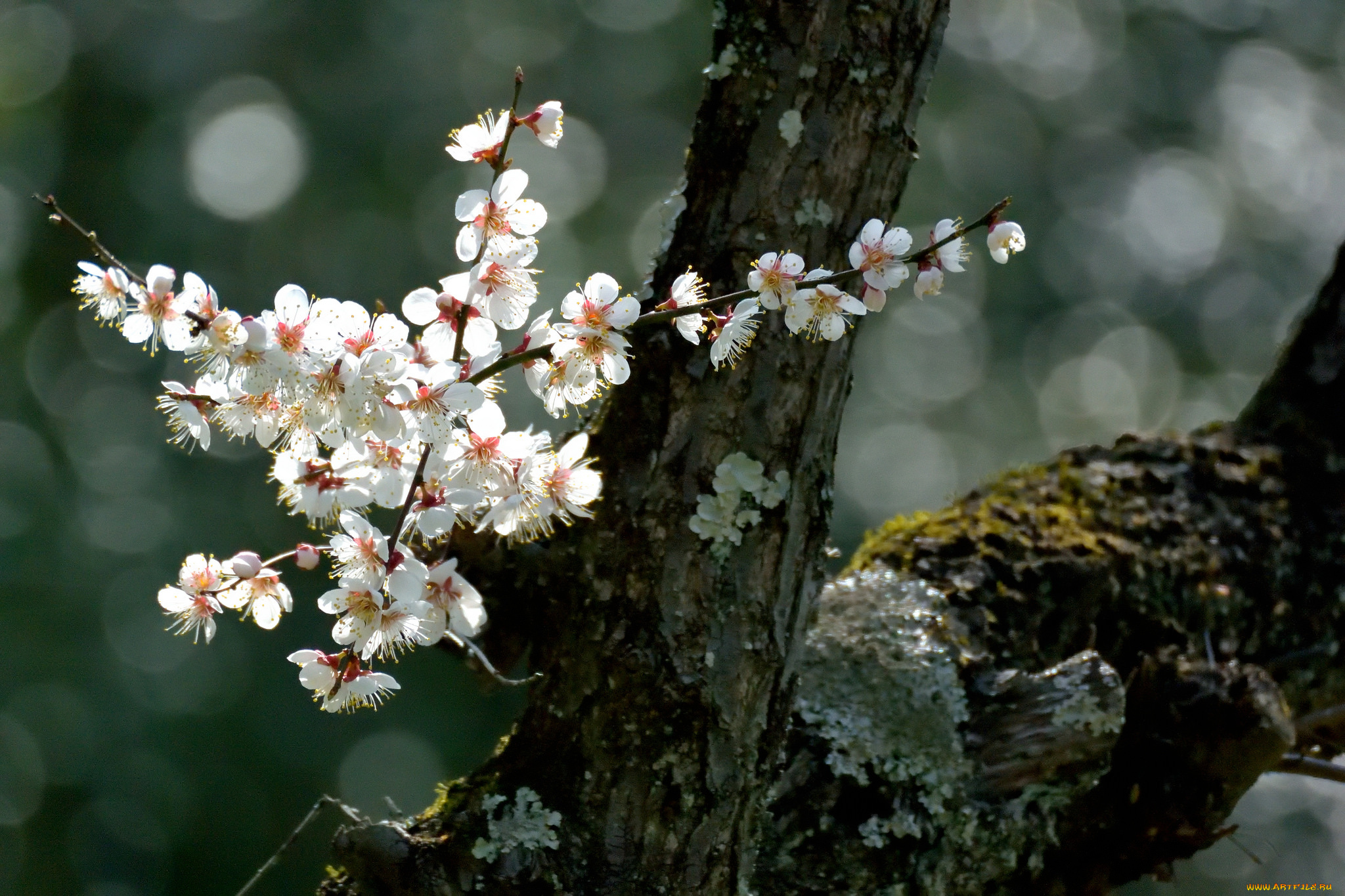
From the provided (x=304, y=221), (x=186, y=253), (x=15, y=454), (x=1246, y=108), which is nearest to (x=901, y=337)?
(x=1246, y=108)

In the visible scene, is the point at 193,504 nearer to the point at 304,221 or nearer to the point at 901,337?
the point at 304,221

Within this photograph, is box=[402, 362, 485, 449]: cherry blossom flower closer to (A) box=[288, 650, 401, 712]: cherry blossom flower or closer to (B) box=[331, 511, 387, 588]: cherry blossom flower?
(B) box=[331, 511, 387, 588]: cherry blossom flower

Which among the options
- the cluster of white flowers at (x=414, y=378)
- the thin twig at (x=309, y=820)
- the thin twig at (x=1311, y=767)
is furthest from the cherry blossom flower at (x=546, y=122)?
the thin twig at (x=1311, y=767)

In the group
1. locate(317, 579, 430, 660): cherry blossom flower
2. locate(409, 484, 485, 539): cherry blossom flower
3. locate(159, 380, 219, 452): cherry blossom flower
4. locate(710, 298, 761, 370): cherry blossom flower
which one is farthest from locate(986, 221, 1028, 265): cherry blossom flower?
locate(159, 380, 219, 452): cherry blossom flower

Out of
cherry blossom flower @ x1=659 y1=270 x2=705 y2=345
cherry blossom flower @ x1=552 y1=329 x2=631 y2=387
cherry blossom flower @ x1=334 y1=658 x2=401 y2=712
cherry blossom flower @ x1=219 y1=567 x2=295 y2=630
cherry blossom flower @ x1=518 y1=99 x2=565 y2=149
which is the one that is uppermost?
cherry blossom flower @ x1=518 y1=99 x2=565 y2=149

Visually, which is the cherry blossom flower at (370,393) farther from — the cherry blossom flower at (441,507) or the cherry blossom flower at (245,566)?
the cherry blossom flower at (245,566)

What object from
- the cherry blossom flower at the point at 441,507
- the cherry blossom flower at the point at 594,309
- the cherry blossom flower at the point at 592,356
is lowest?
the cherry blossom flower at the point at 441,507

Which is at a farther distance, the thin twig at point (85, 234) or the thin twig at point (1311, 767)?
the thin twig at point (1311, 767)
